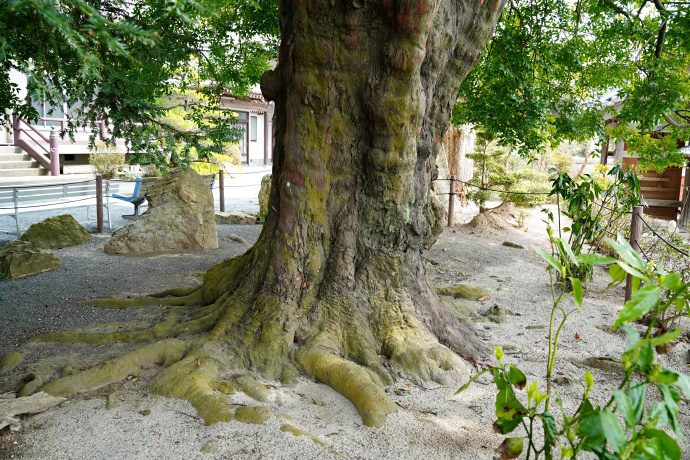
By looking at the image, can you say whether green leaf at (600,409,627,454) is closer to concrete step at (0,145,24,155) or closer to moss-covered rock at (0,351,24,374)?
moss-covered rock at (0,351,24,374)

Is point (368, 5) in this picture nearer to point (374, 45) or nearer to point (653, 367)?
point (374, 45)

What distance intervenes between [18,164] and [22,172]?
0.32m

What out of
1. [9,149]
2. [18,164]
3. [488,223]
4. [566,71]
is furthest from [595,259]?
Answer: [9,149]

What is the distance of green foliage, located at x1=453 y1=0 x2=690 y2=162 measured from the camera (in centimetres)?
580

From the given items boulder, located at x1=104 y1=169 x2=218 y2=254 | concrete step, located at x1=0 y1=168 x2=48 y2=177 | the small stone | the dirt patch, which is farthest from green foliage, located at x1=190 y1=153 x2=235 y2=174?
the small stone

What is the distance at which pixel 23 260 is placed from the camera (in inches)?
232

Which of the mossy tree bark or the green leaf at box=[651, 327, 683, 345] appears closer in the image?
the green leaf at box=[651, 327, 683, 345]

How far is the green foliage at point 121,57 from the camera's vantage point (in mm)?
1611

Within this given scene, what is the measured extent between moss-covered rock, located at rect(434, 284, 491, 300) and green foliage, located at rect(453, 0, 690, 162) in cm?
187

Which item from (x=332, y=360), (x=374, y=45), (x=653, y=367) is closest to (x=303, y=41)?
(x=374, y=45)

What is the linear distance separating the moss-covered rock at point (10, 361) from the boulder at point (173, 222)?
3836mm

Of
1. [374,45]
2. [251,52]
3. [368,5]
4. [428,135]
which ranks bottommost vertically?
[428,135]

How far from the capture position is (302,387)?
126 inches

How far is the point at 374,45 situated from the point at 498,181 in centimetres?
839
